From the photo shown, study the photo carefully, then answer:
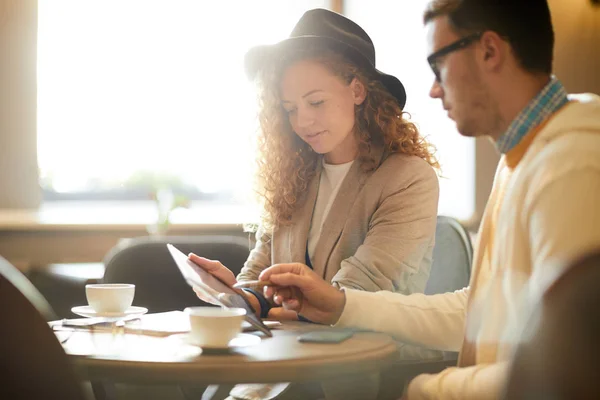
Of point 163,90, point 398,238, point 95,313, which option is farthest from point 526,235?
point 163,90

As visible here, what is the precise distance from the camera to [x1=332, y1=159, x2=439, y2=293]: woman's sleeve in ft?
6.26

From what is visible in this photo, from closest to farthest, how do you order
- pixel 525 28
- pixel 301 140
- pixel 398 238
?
pixel 525 28 → pixel 398 238 → pixel 301 140

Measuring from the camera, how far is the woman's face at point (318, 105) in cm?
213

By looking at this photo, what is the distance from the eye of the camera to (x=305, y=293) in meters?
1.61

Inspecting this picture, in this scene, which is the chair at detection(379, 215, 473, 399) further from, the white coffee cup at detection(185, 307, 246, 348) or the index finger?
the white coffee cup at detection(185, 307, 246, 348)

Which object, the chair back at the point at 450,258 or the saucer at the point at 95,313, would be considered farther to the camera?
the chair back at the point at 450,258

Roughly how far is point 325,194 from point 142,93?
7.40 feet

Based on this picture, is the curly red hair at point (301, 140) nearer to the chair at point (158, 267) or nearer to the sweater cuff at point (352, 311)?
the chair at point (158, 267)

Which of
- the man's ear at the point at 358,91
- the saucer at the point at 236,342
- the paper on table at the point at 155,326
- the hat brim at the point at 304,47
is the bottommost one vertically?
the paper on table at the point at 155,326

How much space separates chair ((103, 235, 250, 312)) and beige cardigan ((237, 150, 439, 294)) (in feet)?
1.20

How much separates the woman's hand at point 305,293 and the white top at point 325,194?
484mm

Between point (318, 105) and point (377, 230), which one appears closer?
point (377, 230)

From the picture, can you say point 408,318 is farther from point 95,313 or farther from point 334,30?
point 334,30

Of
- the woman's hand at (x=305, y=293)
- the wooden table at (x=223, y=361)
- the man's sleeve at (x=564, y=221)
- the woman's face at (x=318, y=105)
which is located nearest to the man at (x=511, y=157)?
the man's sleeve at (x=564, y=221)
